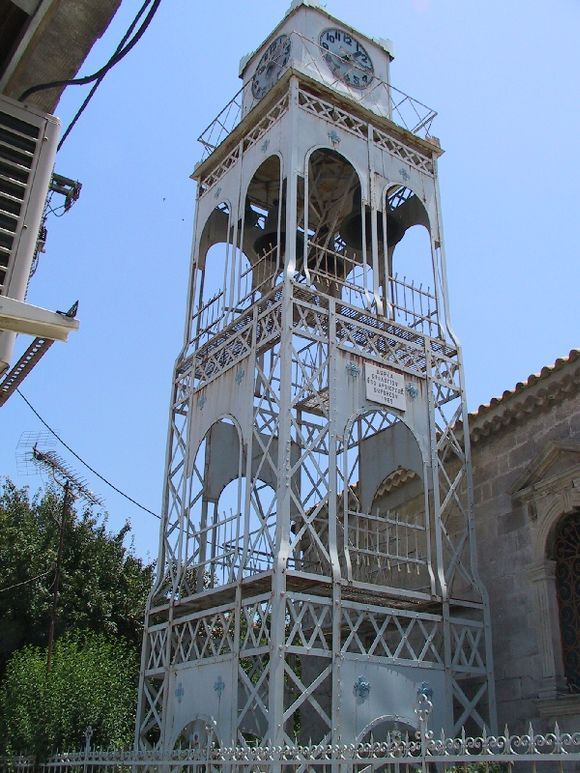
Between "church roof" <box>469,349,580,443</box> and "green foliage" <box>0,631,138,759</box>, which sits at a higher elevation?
"church roof" <box>469,349,580,443</box>

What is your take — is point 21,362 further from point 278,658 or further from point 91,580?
point 91,580

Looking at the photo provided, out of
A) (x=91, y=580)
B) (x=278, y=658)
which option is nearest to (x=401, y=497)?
(x=278, y=658)

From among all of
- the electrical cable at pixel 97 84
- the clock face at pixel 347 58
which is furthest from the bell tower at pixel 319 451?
the electrical cable at pixel 97 84

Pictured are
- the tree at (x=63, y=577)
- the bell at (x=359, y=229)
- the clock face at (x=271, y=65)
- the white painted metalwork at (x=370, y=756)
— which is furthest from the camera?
the tree at (x=63, y=577)

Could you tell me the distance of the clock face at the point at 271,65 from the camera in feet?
49.5

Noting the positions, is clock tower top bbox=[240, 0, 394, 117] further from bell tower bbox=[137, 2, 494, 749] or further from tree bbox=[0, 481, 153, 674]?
tree bbox=[0, 481, 153, 674]

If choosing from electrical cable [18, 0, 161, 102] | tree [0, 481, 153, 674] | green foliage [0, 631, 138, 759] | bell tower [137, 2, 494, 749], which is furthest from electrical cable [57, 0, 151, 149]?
tree [0, 481, 153, 674]

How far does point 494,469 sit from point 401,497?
2288 millimetres

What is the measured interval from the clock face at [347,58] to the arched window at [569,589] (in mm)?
8376

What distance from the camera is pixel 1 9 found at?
6266mm

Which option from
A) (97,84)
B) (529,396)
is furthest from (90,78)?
(529,396)

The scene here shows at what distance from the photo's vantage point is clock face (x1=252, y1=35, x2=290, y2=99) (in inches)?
594

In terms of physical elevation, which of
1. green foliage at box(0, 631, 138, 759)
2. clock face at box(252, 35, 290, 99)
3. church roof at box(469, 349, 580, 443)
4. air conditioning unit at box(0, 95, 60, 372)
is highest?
clock face at box(252, 35, 290, 99)

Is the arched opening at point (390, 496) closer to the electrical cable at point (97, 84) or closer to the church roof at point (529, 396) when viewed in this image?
the church roof at point (529, 396)
